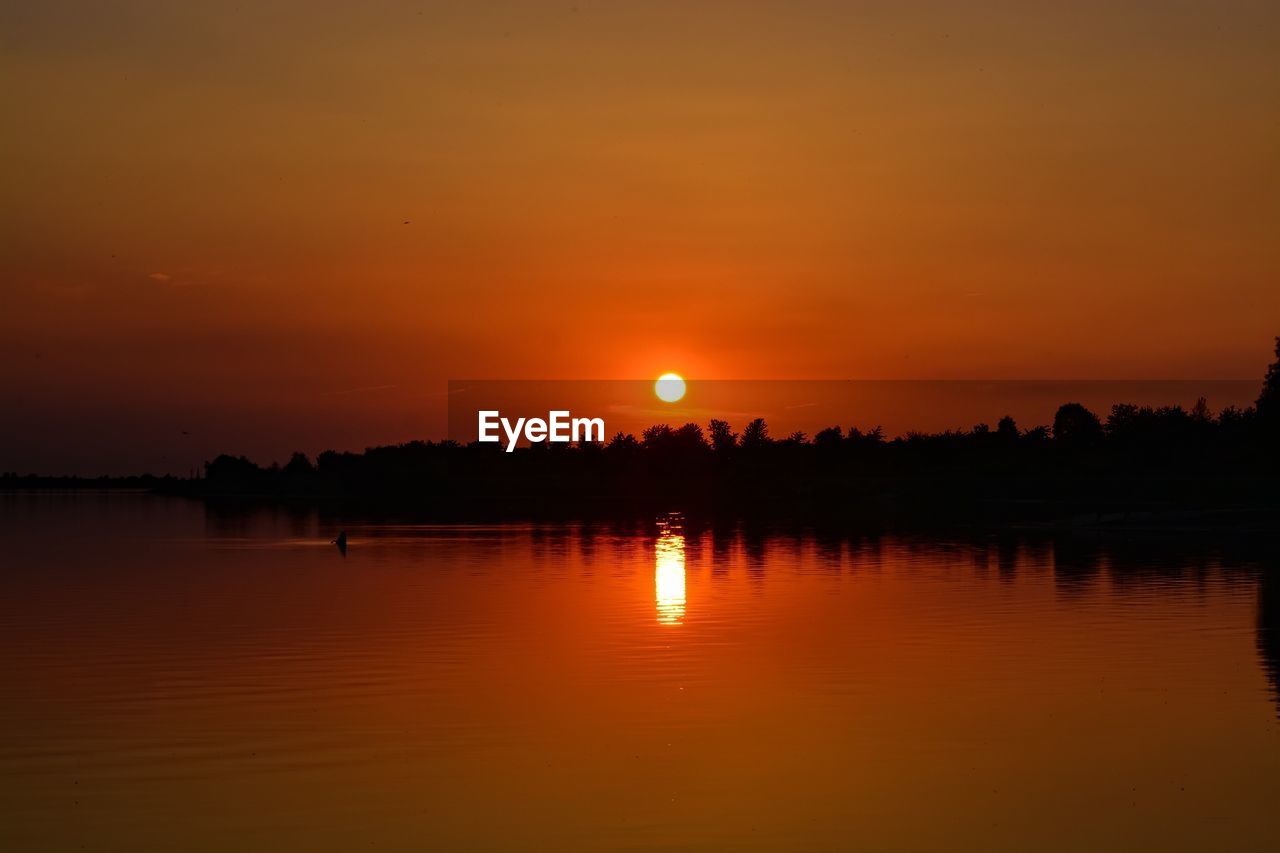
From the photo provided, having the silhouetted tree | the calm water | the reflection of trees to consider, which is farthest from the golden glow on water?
the silhouetted tree

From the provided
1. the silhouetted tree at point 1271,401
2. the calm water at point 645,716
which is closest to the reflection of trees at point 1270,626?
the calm water at point 645,716

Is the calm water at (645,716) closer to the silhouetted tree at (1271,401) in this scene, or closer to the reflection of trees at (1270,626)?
the reflection of trees at (1270,626)

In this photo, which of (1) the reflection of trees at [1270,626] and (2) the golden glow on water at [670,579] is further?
(2) the golden glow on water at [670,579]

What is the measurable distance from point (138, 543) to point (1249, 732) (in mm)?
88436

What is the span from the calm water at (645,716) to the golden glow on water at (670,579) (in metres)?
0.38

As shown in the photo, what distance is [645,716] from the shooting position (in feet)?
93.0

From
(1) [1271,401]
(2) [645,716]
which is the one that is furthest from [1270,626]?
(1) [1271,401]

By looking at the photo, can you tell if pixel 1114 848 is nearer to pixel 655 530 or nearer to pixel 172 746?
pixel 172 746

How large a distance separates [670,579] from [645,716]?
34800 millimetres

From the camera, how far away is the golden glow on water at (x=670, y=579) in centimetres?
4832

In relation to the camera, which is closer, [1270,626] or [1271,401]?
[1270,626]

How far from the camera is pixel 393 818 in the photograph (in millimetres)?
20406

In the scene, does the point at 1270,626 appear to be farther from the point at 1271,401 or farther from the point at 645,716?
the point at 1271,401

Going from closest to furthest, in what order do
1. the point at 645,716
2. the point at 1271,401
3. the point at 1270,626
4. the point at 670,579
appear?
the point at 645,716, the point at 1270,626, the point at 670,579, the point at 1271,401
